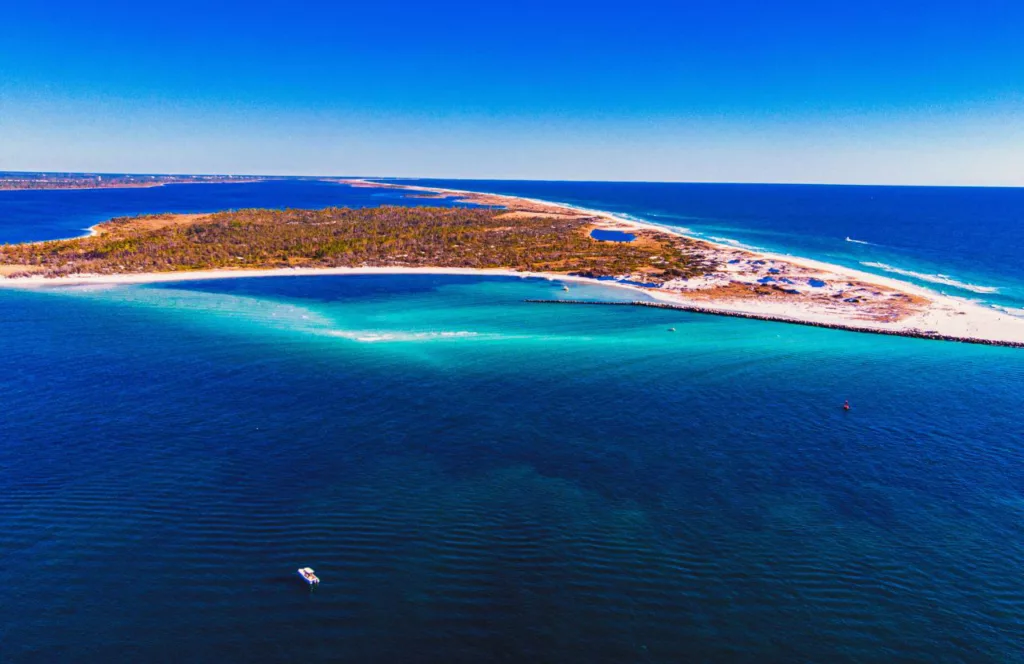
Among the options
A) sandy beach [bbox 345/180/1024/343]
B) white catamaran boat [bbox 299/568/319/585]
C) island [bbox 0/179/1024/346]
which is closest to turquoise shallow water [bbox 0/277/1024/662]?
white catamaran boat [bbox 299/568/319/585]

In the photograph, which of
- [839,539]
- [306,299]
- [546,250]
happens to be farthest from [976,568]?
[546,250]

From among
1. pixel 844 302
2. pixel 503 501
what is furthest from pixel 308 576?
pixel 844 302

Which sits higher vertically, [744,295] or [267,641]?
[744,295]

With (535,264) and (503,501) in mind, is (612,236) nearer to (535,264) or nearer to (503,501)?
(535,264)

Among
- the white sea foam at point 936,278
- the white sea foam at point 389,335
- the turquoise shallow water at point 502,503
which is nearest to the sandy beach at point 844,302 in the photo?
the white sea foam at point 936,278

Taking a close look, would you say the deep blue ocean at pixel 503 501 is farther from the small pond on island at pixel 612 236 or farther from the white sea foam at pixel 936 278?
the small pond on island at pixel 612 236

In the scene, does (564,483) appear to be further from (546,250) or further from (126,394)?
(546,250)
